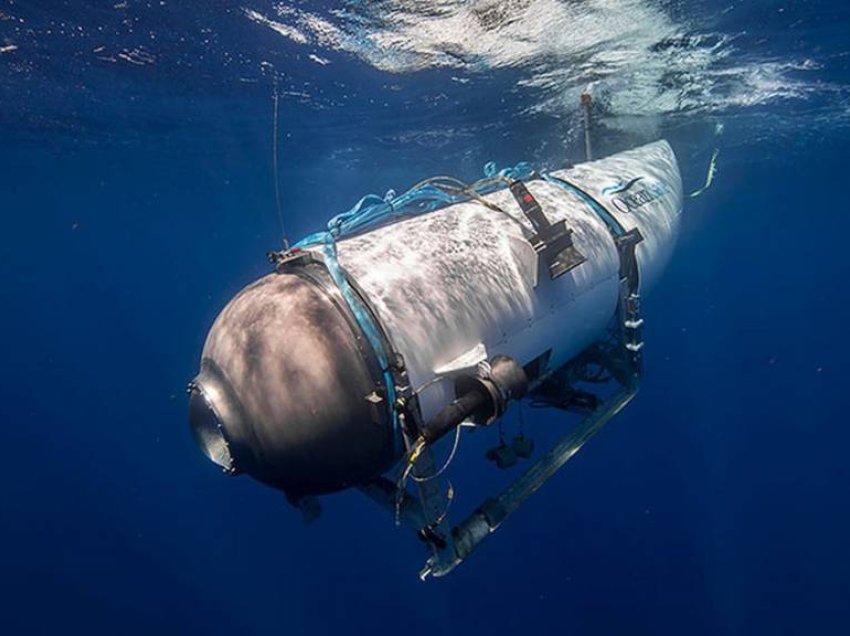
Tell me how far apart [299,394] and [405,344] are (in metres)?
0.69

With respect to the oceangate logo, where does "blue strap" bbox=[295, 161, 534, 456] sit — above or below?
above

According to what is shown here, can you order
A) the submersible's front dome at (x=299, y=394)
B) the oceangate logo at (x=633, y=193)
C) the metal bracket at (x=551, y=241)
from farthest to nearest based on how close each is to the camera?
the oceangate logo at (x=633, y=193)
the metal bracket at (x=551, y=241)
the submersible's front dome at (x=299, y=394)

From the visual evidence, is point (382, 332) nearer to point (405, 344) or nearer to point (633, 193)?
point (405, 344)

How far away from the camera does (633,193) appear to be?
554 centimetres

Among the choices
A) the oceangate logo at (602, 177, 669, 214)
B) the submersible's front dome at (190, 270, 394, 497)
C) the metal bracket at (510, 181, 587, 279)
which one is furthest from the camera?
the oceangate logo at (602, 177, 669, 214)

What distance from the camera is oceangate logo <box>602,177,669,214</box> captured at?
526cm

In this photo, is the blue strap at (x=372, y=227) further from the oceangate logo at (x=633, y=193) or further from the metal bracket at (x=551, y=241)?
the oceangate logo at (x=633, y=193)

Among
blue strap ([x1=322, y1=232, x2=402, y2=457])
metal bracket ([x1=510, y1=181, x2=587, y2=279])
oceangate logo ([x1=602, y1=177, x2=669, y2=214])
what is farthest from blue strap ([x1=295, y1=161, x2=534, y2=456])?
oceangate logo ([x1=602, y1=177, x2=669, y2=214])

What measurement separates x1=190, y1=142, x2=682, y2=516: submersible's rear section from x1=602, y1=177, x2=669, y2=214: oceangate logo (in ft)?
3.57

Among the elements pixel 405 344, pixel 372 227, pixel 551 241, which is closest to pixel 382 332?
pixel 405 344

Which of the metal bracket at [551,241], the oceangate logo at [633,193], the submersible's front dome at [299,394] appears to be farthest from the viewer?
the oceangate logo at [633,193]

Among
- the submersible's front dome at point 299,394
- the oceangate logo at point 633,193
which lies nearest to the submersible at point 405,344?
the submersible's front dome at point 299,394

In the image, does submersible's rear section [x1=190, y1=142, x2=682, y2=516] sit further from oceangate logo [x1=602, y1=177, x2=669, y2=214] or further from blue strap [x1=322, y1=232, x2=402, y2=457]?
oceangate logo [x1=602, y1=177, x2=669, y2=214]

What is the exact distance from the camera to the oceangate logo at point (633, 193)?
17.3 ft
